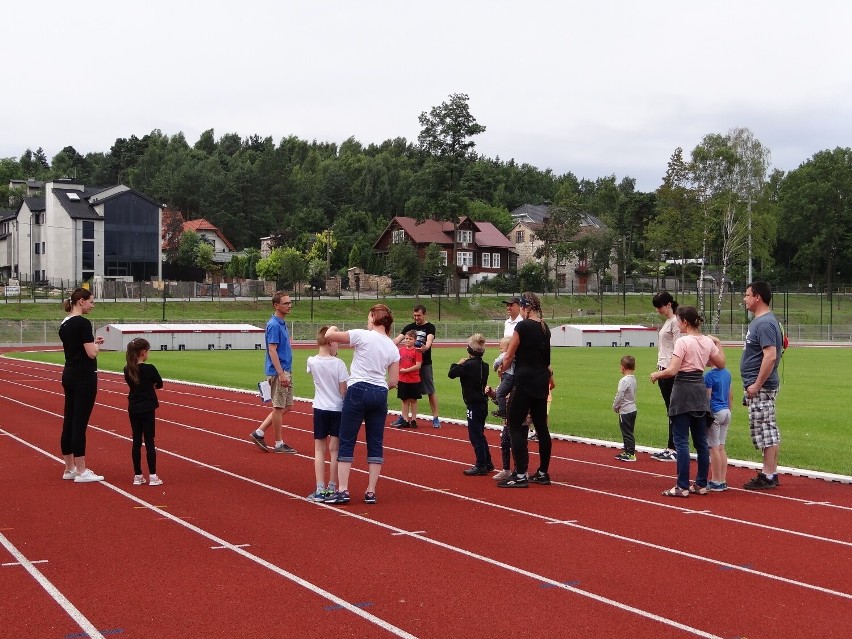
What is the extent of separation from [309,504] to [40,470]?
155 inches

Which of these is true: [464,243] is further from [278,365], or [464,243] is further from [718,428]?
[718,428]

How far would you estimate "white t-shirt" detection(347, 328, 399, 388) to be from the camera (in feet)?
30.3

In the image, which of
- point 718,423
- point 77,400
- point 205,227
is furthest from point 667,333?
point 205,227

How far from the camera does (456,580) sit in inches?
271

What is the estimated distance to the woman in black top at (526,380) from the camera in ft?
34.2

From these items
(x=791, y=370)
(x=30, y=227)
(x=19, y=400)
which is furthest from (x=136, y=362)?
(x=30, y=227)

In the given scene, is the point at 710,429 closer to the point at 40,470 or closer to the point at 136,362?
the point at 136,362

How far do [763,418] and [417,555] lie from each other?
4.49m

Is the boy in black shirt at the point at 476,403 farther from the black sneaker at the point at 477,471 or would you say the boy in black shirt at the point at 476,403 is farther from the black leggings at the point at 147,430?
the black leggings at the point at 147,430

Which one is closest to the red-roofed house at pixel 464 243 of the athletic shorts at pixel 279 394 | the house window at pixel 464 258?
the house window at pixel 464 258

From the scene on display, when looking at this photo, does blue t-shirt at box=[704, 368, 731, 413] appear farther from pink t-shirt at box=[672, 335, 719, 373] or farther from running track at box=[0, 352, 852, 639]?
running track at box=[0, 352, 852, 639]

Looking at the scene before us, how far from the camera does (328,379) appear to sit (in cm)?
948

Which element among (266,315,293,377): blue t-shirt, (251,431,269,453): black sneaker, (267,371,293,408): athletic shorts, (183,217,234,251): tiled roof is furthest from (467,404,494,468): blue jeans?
(183,217,234,251): tiled roof

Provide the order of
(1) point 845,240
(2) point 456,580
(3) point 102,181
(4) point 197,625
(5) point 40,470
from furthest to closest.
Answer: (3) point 102,181 → (1) point 845,240 → (5) point 40,470 → (2) point 456,580 → (4) point 197,625
